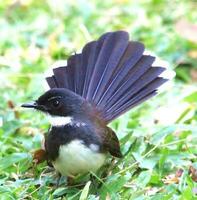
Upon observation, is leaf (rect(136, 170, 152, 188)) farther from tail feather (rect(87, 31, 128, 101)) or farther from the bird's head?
tail feather (rect(87, 31, 128, 101))

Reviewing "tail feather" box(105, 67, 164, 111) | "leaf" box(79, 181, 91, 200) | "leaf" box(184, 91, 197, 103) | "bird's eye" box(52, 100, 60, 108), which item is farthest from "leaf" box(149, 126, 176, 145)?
"leaf" box(79, 181, 91, 200)

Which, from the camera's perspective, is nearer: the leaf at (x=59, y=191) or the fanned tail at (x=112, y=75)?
the leaf at (x=59, y=191)

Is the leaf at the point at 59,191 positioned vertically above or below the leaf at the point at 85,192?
above

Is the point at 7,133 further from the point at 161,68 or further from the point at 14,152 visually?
the point at 161,68

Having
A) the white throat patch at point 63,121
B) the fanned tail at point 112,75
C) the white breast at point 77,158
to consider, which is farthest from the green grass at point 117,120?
the white throat patch at point 63,121

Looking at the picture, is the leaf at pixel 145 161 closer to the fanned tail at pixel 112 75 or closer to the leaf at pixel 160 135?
the leaf at pixel 160 135

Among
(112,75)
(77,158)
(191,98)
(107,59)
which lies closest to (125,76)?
(112,75)
